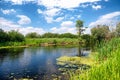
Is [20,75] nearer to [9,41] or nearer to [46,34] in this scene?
[9,41]

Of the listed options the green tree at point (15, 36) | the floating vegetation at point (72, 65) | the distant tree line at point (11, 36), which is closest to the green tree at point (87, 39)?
the green tree at point (15, 36)

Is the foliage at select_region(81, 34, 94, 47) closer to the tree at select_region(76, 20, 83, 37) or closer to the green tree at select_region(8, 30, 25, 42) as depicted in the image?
the tree at select_region(76, 20, 83, 37)

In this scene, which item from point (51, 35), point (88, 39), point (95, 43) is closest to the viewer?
point (95, 43)

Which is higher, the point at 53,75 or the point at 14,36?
the point at 14,36

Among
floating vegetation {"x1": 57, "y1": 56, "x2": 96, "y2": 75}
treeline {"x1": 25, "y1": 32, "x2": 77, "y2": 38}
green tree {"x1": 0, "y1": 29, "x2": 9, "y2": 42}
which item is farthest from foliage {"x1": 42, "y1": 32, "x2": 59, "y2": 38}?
floating vegetation {"x1": 57, "y1": 56, "x2": 96, "y2": 75}

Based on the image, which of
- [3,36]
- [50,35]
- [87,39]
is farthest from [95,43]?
[50,35]

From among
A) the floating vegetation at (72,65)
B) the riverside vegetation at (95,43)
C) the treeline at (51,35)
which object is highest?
the treeline at (51,35)

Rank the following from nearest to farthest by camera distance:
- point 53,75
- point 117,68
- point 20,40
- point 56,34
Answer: point 117,68 < point 53,75 < point 20,40 < point 56,34

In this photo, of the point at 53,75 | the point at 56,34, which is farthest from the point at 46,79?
the point at 56,34

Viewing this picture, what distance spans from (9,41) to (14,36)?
9.62 ft

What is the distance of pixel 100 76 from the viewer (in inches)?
193

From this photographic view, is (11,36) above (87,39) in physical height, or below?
above

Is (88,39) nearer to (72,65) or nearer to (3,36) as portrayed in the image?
(3,36)

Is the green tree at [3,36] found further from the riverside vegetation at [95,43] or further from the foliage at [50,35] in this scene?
the foliage at [50,35]
